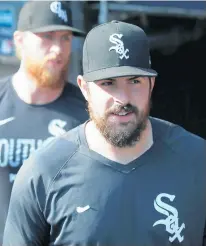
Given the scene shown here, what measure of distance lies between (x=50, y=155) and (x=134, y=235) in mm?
405

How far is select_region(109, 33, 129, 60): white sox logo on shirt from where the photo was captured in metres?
2.11

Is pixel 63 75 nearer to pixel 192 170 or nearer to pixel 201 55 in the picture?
pixel 192 170

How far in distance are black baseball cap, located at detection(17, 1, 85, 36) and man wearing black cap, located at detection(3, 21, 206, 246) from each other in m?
0.88

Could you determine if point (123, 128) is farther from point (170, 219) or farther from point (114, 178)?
point (170, 219)

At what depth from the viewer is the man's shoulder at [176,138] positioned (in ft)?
7.23

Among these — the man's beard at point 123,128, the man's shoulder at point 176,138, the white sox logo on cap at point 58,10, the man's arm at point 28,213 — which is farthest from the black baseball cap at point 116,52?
the white sox logo on cap at point 58,10

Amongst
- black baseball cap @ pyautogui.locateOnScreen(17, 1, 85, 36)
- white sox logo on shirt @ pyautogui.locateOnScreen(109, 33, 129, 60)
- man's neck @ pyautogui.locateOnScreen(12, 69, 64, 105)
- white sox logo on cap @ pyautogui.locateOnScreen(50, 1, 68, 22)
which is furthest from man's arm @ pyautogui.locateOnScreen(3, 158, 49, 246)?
white sox logo on cap @ pyautogui.locateOnScreen(50, 1, 68, 22)

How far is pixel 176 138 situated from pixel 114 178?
0.30m

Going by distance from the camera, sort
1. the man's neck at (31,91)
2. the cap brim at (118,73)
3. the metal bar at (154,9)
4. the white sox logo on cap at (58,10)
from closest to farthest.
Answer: the cap brim at (118,73)
the man's neck at (31,91)
the white sox logo on cap at (58,10)
the metal bar at (154,9)

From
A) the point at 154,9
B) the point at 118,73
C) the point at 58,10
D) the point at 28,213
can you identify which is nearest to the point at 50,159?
the point at 28,213

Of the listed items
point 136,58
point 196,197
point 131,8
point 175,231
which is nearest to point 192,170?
point 196,197

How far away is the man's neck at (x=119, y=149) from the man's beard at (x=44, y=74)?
0.77 metres

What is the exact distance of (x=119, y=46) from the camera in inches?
83.0

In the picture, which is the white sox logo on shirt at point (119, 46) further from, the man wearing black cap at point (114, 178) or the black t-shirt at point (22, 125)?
the black t-shirt at point (22, 125)
